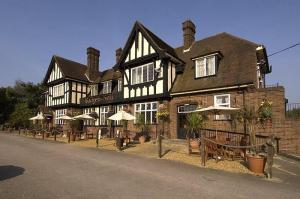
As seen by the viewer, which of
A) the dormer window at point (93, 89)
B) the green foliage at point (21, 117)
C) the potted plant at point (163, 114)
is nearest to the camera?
the potted plant at point (163, 114)

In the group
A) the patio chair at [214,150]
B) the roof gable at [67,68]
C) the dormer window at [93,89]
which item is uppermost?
the roof gable at [67,68]

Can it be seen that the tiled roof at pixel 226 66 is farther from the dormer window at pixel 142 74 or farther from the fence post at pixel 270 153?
the fence post at pixel 270 153

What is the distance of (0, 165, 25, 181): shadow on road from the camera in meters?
8.39

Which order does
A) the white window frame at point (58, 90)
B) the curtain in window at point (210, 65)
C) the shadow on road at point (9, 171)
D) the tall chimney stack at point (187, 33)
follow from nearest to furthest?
the shadow on road at point (9, 171) → the curtain in window at point (210, 65) → the tall chimney stack at point (187, 33) → the white window frame at point (58, 90)

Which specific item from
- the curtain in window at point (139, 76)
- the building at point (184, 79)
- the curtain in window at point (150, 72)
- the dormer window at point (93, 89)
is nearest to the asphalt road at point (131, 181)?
the building at point (184, 79)

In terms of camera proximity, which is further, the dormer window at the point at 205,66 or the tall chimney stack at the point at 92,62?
the tall chimney stack at the point at 92,62

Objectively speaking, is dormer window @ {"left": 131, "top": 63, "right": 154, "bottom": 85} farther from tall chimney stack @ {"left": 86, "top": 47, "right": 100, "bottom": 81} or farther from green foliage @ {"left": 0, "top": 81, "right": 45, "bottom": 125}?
green foliage @ {"left": 0, "top": 81, "right": 45, "bottom": 125}

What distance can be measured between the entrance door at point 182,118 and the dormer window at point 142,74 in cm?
385

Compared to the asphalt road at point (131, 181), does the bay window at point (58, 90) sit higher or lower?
higher

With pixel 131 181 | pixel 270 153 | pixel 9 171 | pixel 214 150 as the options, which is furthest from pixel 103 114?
pixel 270 153

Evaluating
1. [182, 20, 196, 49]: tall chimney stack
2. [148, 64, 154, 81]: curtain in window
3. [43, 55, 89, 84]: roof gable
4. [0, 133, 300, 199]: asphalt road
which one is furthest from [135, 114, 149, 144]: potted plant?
[43, 55, 89, 84]: roof gable

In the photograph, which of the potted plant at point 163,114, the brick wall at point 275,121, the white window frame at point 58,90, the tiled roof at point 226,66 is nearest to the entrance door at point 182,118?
the potted plant at point 163,114

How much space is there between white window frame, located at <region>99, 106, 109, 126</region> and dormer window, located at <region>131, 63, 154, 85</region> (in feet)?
19.1

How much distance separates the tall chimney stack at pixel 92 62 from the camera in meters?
33.1
